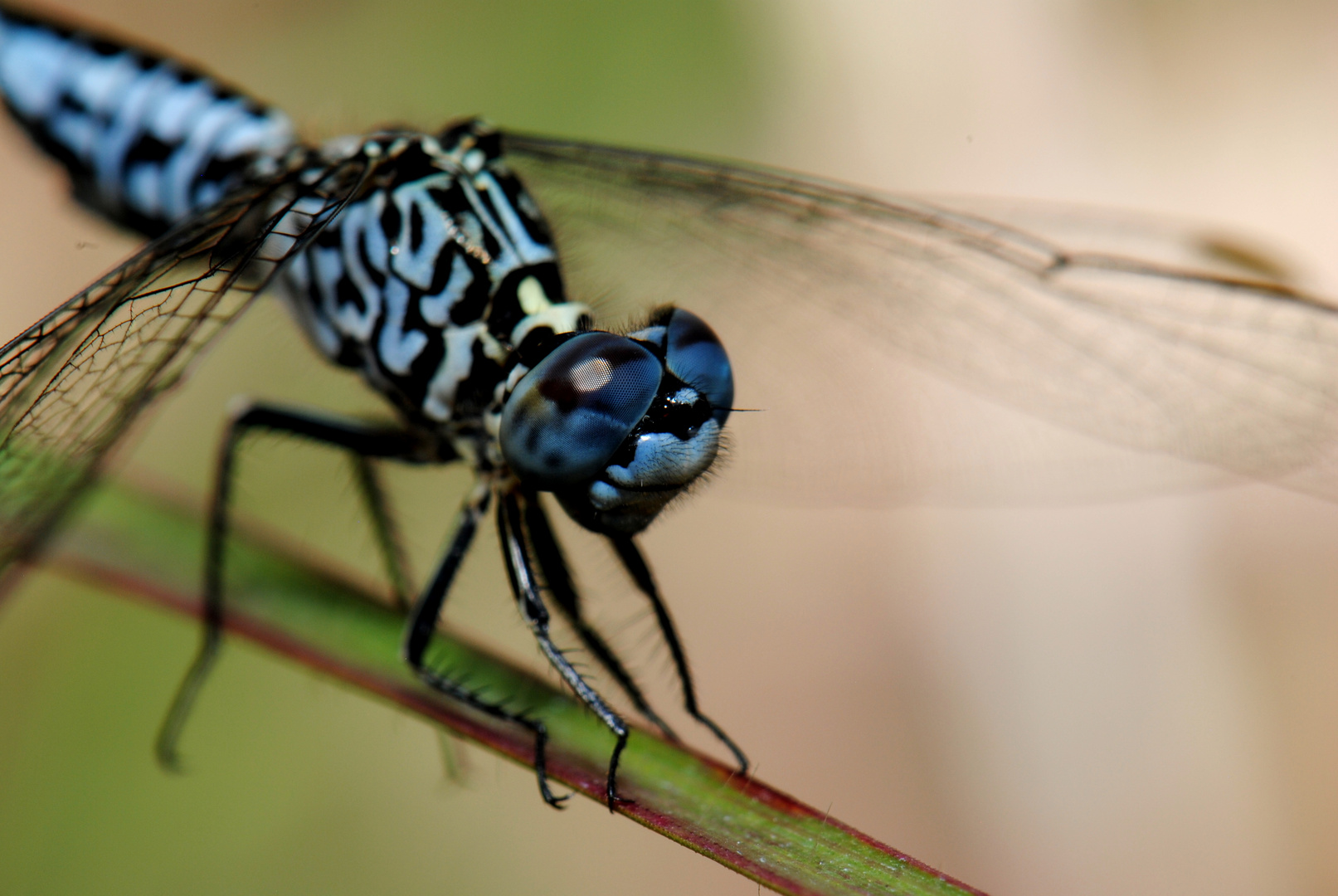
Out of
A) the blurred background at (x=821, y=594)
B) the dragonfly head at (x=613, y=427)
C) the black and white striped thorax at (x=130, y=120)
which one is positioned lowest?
the blurred background at (x=821, y=594)

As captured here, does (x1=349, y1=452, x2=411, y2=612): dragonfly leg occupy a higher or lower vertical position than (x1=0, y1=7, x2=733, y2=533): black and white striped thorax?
lower

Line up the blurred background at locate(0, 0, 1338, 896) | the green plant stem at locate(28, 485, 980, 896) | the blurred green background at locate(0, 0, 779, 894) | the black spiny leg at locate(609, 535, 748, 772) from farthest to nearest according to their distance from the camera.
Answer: the blurred background at locate(0, 0, 1338, 896), the blurred green background at locate(0, 0, 779, 894), the black spiny leg at locate(609, 535, 748, 772), the green plant stem at locate(28, 485, 980, 896)

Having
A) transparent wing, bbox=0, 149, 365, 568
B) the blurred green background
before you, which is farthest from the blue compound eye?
the blurred green background

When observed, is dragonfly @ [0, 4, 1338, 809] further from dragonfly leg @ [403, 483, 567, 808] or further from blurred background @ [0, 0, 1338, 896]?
blurred background @ [0, 0, 1338, 896]

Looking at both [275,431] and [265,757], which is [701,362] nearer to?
[275,431]

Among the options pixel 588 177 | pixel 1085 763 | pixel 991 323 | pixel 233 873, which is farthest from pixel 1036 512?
pixel 233 873

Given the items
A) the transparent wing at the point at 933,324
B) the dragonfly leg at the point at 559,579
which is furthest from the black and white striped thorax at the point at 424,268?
the transparent wing at the point at 933,324

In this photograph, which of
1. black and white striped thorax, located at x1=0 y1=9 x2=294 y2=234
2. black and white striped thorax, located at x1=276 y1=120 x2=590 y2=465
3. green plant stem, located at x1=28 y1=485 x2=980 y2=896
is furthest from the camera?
black and white striped thorax, located at x1=0 y1=9 x2=294 y2=234

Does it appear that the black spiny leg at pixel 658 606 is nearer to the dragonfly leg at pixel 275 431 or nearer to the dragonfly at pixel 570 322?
the dragonfly at pixel 570 322
